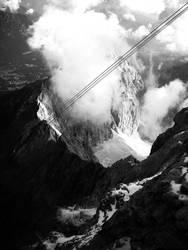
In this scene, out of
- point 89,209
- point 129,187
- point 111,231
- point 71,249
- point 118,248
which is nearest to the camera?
point 118,248

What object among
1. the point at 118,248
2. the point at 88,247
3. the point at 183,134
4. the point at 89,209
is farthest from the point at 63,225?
the point at 118,248

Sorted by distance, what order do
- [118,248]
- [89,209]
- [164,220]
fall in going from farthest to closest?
[89,209], [118,248], [164,220]

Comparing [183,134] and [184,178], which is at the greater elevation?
[184,178]

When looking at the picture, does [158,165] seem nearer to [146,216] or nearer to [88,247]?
[88,247]

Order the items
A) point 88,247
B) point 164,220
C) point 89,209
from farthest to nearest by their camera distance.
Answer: point 89,209, point 88,247, point 164,220

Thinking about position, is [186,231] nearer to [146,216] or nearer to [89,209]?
→ [146,216]

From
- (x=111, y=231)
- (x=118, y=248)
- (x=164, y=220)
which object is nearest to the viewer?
(x=164, y=220)

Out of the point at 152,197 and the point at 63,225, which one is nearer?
the point at 152,197

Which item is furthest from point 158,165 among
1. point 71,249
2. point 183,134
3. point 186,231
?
point 186,231

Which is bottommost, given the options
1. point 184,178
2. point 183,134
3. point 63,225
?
point 63,225
